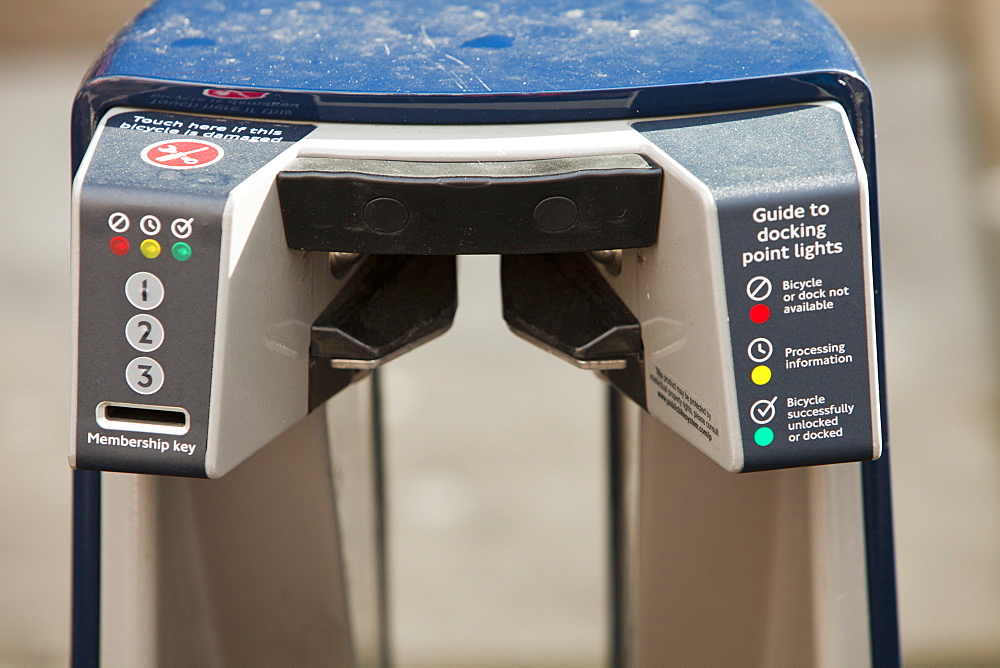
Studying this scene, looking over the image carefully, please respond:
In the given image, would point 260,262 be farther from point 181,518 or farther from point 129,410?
point 181,518

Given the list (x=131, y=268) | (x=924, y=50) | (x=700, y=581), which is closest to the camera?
(x=131, y=268)

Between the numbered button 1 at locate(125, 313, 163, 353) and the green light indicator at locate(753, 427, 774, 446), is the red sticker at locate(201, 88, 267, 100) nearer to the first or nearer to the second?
the numbered button 1 at locate(125, 313, 163, 353)

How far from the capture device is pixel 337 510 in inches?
42.5

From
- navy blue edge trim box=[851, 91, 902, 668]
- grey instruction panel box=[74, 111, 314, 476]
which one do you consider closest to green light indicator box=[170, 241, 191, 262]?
grey instruction panel box=[74, 111, 314, 476]

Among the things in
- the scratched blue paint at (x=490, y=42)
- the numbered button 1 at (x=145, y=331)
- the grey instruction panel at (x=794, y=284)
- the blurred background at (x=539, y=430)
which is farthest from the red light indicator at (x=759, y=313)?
the blurred background at (x=539, y=430)

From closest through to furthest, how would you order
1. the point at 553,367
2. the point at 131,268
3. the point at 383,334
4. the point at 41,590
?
the point at 131,268 → the point at 383,334 → the point at 41,590 → the point at 553,367

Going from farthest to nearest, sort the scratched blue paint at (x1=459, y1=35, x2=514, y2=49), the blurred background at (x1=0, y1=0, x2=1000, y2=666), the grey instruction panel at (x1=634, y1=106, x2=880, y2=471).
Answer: the blurred background at (x1=0, y1=0, x2=1000, y2=666), the scratched blue paint at (x1=459, y1=35, x2=514, y2=49), the grey instruction panel at (x1=634, y1=106, x2=880, y2=471)

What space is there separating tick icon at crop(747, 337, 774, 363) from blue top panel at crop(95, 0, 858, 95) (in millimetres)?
178

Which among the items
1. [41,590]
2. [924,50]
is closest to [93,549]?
[41,590]

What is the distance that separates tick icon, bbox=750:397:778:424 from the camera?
71 cm

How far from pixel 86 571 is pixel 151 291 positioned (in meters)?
0.32

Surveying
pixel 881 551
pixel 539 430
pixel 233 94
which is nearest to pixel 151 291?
pixel 233 94

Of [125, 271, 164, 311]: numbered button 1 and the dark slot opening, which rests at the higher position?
[125, 271, 164, 311]: numbered button 1

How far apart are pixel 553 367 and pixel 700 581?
68.4 inches
